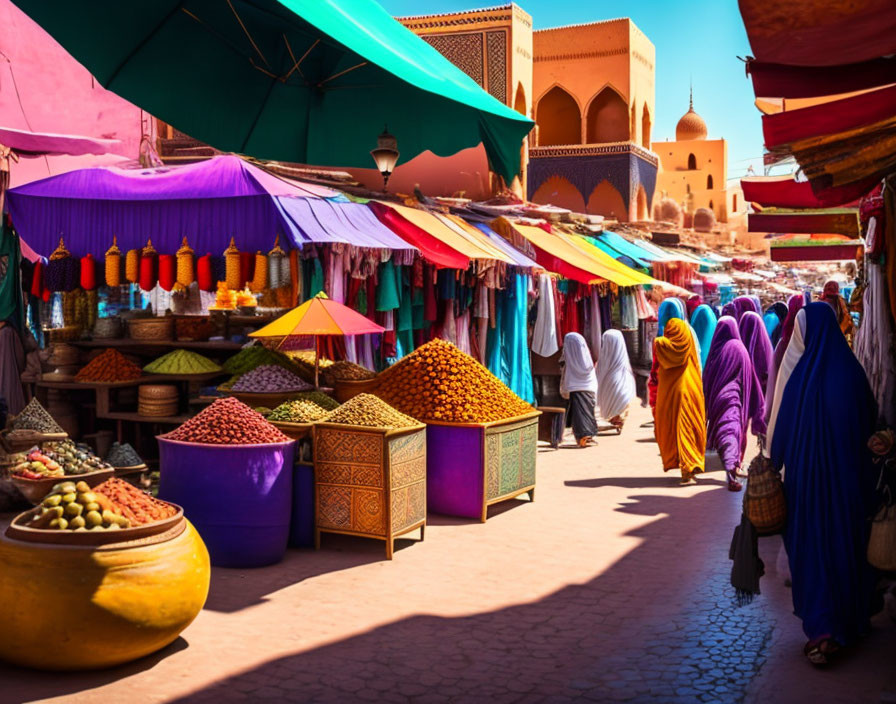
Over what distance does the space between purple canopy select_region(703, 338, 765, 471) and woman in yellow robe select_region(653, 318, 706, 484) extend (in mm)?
126

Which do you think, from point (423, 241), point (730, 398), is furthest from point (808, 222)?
point (423, 241)

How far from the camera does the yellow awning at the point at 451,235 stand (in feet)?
29.8

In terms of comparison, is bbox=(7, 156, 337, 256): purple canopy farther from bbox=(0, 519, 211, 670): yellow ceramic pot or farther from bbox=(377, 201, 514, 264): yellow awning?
bbox=(0, 519, 211, 670): yellow ceramic pot

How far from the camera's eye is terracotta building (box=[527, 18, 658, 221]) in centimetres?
2441

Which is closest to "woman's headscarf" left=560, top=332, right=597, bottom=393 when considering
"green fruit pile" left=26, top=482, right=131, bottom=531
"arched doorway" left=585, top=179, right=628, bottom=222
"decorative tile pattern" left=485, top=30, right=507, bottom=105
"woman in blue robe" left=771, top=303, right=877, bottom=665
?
"woman in blue robe" left=771, top=303, right=877, bottom=665

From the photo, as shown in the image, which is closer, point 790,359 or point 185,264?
point 790,359

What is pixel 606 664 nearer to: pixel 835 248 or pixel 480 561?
pixel 480 561

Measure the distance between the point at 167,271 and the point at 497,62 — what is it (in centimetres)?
972

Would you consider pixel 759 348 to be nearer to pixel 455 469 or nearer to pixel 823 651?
pixel 455 469

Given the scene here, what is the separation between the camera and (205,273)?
7738 mm

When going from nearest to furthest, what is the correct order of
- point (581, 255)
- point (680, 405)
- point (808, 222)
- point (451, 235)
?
point (808, 222)
point (680, 405)
point (451, 235)
point (581, 255)

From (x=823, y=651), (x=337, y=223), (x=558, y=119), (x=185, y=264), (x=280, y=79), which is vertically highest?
(x=558, y=119)

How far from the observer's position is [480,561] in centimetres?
534

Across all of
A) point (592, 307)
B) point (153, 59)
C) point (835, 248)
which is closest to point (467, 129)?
point (153, 59)
